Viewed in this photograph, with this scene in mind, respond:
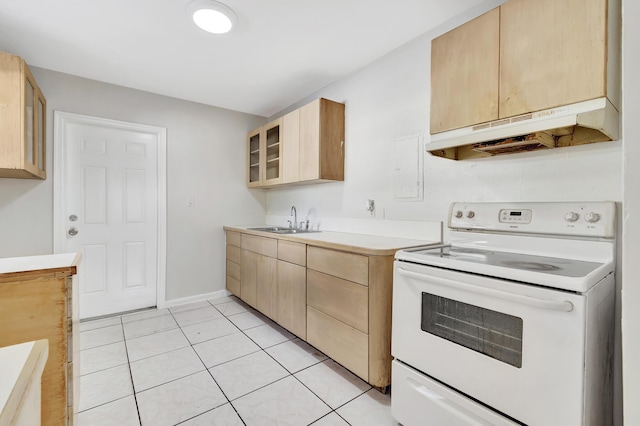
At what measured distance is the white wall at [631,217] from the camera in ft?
1.63

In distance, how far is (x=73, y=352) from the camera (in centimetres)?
130

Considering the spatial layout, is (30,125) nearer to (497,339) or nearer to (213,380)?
(213,380)

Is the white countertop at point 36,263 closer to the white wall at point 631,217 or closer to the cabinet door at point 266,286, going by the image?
the cabinet door at point 266,286

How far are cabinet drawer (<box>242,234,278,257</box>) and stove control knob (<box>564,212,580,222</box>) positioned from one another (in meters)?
1.92

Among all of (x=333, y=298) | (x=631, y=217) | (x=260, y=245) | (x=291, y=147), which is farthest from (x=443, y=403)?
(x=291, y=147)

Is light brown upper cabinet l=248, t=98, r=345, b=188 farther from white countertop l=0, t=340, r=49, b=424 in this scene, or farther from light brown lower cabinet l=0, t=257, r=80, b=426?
white countertop l=0, t=340, r=49, b=424

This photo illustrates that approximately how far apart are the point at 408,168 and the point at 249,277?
6.14 ft

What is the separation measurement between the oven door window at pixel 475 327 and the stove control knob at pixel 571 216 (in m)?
0.62

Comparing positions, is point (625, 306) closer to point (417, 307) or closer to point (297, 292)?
point (417, 307)

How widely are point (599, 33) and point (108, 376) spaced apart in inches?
122

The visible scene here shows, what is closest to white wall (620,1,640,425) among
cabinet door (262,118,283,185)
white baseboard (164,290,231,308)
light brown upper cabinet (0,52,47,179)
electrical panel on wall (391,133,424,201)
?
electrical panel on wall (391,133,424,201)

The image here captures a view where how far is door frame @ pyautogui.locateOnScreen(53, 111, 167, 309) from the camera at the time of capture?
2.60 m

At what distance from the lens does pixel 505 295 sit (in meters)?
1.07

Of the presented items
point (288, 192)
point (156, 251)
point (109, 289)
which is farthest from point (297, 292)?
point (109, 289)
